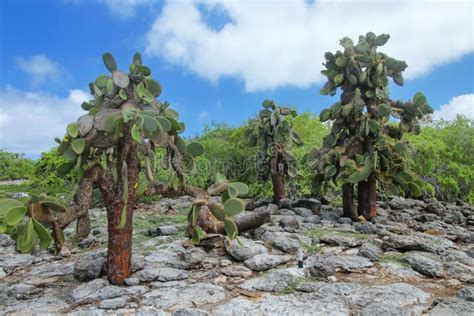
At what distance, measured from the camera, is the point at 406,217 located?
764cm

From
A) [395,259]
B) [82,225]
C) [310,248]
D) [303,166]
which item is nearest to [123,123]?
[82,225]

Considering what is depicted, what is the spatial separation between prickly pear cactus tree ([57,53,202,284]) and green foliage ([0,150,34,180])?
1819 cm

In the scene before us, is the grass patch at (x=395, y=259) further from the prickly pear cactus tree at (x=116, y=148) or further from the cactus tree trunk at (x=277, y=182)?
the cactus tree trunk at (x=277, y=182)

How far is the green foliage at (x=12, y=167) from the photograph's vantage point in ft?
66.8

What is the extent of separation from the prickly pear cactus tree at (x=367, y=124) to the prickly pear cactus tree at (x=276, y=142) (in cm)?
98

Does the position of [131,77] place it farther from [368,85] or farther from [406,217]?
[406,217]

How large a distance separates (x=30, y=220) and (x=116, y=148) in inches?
40.4

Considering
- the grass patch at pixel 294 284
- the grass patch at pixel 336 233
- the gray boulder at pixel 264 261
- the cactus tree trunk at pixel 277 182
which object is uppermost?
the cactus tree trunk at pixel 277 182

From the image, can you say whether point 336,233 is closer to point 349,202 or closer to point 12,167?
point 349,202

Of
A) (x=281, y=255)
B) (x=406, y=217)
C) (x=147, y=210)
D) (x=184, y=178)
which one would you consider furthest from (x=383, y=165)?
(x=147, y=210)

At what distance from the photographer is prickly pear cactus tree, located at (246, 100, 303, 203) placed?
8.41 m

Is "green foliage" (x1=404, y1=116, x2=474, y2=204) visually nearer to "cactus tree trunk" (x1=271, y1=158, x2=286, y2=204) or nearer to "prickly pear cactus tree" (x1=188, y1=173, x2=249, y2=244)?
"cactus tree trunk" (x1=271, y1=158, x2=286, y2=204)

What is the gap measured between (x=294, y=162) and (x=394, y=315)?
18.1 feet

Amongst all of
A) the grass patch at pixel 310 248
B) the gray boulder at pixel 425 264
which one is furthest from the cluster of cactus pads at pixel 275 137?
the gray boulder at pixel 425 264
